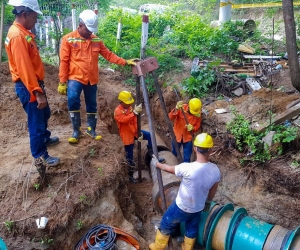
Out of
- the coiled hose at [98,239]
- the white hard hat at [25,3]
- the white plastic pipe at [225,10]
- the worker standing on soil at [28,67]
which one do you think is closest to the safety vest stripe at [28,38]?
the worker standing on soil at [28,67]

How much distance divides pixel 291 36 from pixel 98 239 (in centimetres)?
350

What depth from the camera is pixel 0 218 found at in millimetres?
3699

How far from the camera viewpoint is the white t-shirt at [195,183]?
3590 millimetres

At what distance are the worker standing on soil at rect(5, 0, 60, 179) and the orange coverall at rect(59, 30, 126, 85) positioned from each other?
0.55 m

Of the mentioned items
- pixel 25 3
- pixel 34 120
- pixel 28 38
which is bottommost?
pixel 34 120

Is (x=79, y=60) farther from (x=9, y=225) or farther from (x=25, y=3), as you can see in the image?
(x=9, y=225)

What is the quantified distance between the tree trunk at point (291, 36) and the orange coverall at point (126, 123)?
2.79 m

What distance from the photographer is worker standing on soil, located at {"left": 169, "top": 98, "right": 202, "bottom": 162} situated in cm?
592

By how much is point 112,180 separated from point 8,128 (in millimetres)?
2579

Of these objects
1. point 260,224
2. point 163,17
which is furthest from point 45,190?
point 163,17

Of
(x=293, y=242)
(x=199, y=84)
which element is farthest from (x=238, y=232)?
(x=199, y=84)

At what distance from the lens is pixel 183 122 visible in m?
6.09

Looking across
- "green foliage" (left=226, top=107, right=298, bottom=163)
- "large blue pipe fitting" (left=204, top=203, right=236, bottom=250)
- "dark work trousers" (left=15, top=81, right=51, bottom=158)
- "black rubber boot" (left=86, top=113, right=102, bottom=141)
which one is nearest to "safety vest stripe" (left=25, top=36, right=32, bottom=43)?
"dark work trousers" (left=15, top=81, right=51, bottom=158)

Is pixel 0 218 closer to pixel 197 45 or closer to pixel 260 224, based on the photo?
pixel 260 224
